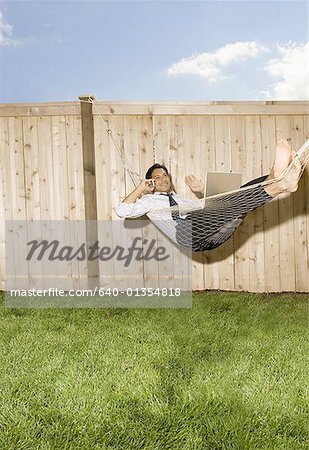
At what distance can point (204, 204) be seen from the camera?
3.01 meters

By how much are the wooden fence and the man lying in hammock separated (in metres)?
0.55

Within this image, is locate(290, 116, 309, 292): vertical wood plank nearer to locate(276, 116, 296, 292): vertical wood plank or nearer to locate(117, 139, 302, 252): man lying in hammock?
locate(276, 116, 296, 292): vertical wood plank

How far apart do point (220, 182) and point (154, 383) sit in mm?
1454

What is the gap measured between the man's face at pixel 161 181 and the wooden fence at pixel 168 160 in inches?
19.7

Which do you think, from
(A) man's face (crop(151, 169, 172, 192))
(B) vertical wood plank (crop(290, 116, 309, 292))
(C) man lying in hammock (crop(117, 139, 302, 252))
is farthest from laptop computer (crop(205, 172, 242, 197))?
→ (B) vertical wood plank (crop(290, 116, 309, 292))

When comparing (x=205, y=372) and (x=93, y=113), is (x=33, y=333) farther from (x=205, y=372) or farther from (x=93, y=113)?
(x=93, y=113)

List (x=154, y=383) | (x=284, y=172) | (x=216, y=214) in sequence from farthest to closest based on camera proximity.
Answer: (x=216, y=214) < (x=284, y=172) < (x=154, y=383)

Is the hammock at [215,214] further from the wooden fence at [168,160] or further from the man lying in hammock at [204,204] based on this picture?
the wooden fence at [168,160]

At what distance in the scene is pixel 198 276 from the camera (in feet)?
14.1

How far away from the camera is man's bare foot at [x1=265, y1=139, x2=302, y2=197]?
2824 millimetres

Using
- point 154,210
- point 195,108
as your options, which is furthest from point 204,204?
point 195,108

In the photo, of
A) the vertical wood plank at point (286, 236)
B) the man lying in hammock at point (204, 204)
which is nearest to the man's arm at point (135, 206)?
the man lying in hammock at point (204, 204)

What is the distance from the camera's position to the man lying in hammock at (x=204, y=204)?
288 cm

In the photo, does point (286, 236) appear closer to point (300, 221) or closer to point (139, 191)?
point (300, 221)
